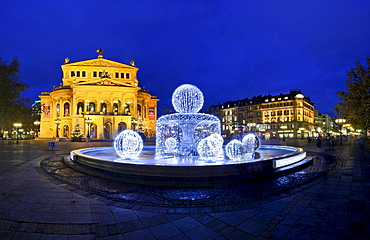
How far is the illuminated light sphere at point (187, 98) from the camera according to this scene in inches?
530

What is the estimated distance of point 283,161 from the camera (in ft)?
33.4

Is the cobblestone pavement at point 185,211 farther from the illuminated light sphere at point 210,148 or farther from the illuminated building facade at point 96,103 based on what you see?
the illuminated building facade at point 96,103

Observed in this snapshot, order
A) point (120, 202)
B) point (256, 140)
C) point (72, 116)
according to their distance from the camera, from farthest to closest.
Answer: point (72, 116) → point (256, 140) → point (120, 202)

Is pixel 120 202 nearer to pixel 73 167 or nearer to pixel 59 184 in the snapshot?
pixel 59 184

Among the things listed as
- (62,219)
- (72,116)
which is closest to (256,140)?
(62,219)

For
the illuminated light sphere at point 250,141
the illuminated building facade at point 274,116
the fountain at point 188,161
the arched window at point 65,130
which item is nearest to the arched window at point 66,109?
the arched window at point 65,130

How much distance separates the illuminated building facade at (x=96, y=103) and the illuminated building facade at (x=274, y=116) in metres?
34.9

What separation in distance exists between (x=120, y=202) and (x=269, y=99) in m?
88.1

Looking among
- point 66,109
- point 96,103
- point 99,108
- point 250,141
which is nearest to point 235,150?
point 250,141

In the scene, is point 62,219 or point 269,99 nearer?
point 62,219

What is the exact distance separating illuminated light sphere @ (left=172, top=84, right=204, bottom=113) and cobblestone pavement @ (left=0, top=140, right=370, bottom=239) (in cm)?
694

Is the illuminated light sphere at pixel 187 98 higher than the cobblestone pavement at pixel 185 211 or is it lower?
higher

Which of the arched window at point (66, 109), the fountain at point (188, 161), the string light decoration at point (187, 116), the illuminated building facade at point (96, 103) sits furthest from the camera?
the arched window at point (66, 109)

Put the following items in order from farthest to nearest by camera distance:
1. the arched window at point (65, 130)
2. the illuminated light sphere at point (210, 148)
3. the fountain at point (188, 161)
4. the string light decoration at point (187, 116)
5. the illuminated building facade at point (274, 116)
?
1. the illuminated building facade at point (274, 116)
2. the arched window at point (65, 130)
3. the string light decoration at point (187, 116)
4. the illuminated light sphere at point (210, 148)
5. the fountain at point (188, 161)
